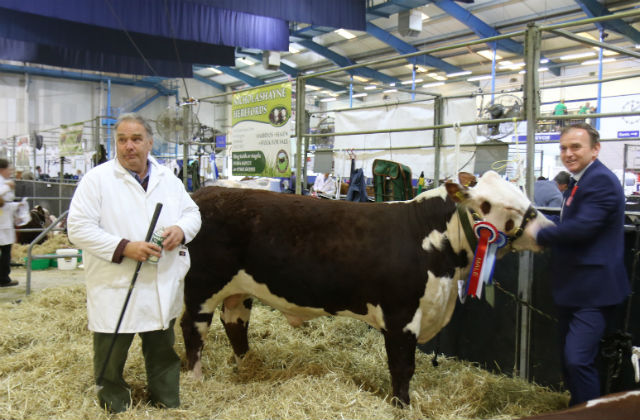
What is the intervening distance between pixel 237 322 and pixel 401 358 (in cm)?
132

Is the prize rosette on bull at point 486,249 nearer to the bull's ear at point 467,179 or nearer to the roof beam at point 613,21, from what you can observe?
the bull's ear at point 467,179

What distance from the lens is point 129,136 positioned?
2.52 metres

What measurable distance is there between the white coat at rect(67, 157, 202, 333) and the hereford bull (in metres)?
0.66

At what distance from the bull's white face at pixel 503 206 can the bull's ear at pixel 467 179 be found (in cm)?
21

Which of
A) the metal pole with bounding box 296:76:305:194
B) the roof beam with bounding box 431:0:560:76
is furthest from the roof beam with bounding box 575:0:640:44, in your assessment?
the metal pole with bounding box 296:76:305:194

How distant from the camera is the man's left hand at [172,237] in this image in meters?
2.49

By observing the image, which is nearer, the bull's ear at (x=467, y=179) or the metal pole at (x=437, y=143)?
the bull's ear at (x=467, y=179)

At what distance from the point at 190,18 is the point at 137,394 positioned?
11066 millimetres

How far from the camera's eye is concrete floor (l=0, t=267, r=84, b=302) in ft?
20.5

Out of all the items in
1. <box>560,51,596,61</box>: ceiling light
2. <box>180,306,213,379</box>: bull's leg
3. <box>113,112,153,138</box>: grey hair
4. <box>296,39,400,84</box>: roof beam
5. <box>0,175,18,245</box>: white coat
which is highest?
<box>296,39,400,84</box>: roof beam

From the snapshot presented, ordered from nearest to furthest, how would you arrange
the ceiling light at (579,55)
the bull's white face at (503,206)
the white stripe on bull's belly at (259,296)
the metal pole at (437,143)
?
the bull's white face at (503,206) < the white stripe on bull's belly at (259,296) < the metal pole at (437,143) < the ceiling light at (579,55)

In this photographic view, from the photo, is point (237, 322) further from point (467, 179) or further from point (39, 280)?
point (39, 280)

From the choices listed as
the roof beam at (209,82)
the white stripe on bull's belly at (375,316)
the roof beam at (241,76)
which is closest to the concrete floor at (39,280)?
the white stripe on bull's belly at (375,316)

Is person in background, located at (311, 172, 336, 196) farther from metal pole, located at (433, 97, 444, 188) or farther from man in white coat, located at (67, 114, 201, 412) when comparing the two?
man in white coat, located at (67, 114, 201, 412)
